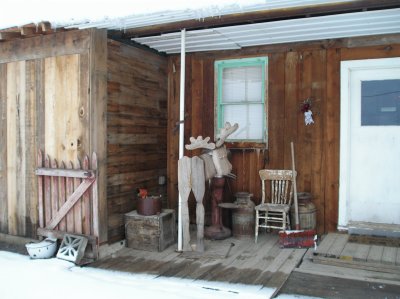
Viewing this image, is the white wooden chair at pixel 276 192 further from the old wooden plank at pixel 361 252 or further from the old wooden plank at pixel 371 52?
the old wooden plank at pixel 371 52

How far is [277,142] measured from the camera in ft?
19.5

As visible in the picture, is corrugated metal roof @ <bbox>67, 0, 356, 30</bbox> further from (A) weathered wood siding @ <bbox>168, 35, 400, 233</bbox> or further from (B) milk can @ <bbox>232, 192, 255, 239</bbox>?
(B) milk can @ <bbox>232, 192, 255, 239</bbox>

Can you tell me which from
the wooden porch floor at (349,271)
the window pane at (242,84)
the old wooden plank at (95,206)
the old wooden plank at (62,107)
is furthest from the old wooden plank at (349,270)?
the old wooden plank at (62,107)

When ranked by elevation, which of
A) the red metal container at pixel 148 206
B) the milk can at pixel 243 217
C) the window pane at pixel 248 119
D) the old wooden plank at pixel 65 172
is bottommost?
the milk can at pixel 243 217

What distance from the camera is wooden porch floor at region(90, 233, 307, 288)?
4.26m

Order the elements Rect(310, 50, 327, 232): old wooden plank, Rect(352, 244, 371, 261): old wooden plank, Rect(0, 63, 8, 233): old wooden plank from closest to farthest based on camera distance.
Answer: Rect(352, 244, 371, 261): old wooden plank
Rect(310, 50, 327, 232): old wooden plank
Rect(0, 63, 8, 233): old wooden plank

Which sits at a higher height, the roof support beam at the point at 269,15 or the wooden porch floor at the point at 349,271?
the roof support beam at the point at 269,15

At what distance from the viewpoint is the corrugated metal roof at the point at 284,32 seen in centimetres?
461

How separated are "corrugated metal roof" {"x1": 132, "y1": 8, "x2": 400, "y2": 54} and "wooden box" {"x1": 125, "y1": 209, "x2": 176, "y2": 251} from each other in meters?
2.41

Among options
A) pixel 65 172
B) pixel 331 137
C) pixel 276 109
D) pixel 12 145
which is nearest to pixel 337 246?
pixel 331 137

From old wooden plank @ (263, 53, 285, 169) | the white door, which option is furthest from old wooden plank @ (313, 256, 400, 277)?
old wooden plank @ (263, 53, 285, 169)

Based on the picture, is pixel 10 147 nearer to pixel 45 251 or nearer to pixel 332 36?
pixel 45 251

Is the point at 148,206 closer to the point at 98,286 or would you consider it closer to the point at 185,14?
the point at 98,286

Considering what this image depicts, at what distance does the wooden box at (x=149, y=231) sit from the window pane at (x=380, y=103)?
9.90 ft
